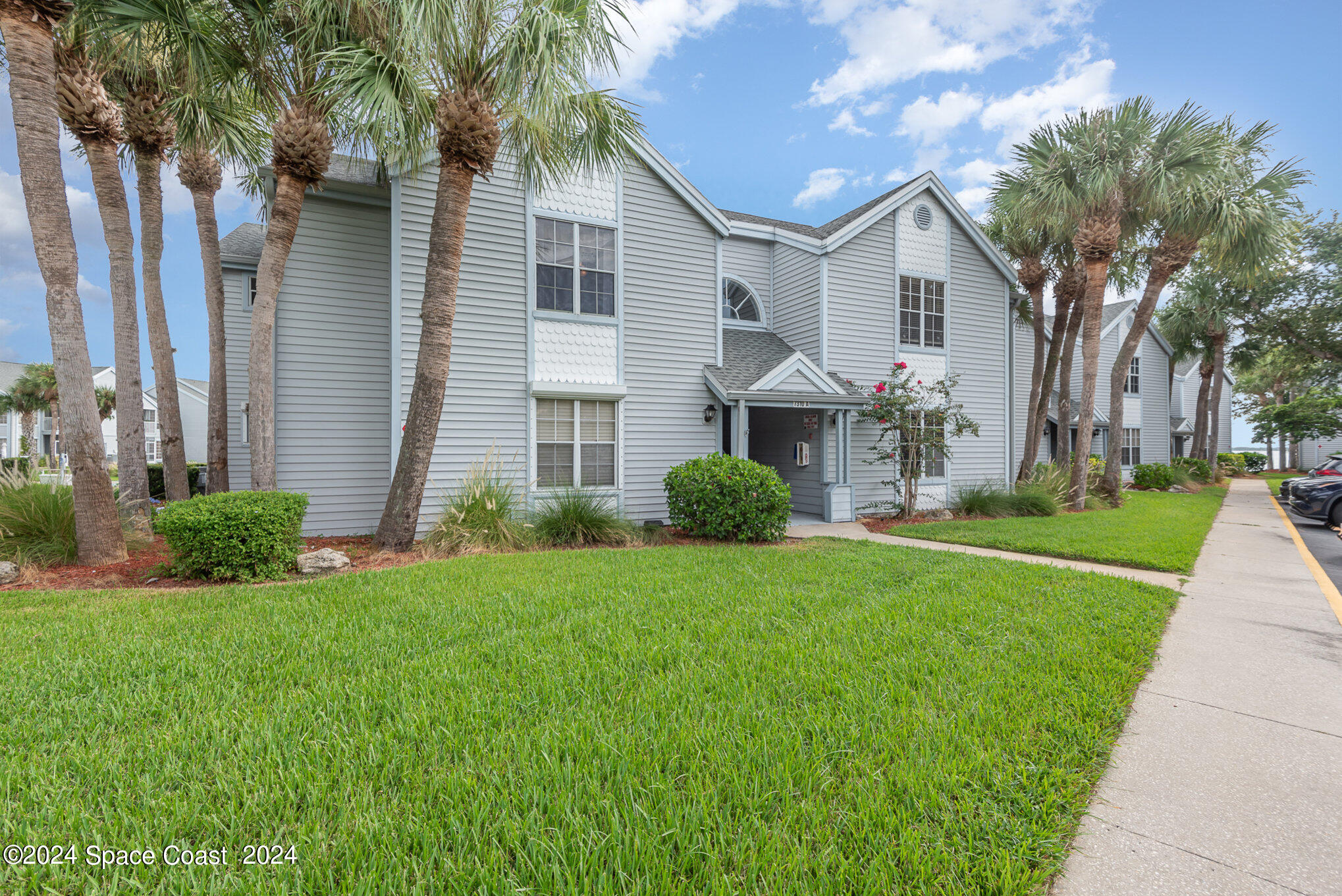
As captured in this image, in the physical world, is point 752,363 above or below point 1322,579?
above

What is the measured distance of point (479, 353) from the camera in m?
10.1

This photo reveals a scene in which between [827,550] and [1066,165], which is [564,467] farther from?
[1066,165]

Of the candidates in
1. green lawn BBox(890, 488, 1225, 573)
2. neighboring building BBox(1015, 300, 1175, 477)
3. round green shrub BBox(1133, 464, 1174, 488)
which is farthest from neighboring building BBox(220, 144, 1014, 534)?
neighboring building BBox(1015, 300, 1175, 477)

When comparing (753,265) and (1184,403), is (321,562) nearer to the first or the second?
(753,265)

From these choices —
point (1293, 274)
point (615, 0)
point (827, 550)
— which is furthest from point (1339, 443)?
point (615, 0)

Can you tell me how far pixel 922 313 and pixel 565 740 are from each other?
46.5ft

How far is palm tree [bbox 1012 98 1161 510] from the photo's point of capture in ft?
43.6

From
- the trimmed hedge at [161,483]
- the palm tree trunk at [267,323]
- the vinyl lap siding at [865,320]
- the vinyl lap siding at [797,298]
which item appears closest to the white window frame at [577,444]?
the palm tree trunk at [267,323]

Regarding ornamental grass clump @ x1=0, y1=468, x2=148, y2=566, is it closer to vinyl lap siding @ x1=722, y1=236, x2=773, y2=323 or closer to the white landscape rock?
the white landscape rock

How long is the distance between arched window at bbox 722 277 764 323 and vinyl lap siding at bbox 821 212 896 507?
2.07 m

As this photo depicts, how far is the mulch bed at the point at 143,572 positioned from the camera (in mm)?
6238

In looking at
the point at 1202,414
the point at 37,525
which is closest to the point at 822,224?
the point at 37,525

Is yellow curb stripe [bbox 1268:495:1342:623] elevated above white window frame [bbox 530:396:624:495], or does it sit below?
below

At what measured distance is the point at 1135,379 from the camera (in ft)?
88.5
